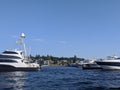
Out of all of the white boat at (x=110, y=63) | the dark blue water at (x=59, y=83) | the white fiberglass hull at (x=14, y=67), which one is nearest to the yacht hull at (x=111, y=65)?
the white boat at (x=110, y=63)

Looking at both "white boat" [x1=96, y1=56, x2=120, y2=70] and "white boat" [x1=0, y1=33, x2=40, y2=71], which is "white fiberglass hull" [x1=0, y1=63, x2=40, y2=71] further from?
"white boat" [x1=96, y1=56, x2=120, y2=70]

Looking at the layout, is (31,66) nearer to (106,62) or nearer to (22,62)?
(22,62)

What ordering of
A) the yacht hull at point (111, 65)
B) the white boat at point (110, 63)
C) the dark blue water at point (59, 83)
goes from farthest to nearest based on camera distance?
the white boat at point (110, 63) → the yacht hull at point (111, 65) → the dark blue water at point (59, 83)

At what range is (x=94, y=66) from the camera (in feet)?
552

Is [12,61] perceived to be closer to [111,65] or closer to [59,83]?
[111,65]

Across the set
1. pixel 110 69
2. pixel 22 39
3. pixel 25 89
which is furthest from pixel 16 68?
pixel 25 89

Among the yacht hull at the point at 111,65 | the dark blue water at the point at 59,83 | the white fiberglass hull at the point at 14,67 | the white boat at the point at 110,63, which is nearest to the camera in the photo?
the dark blue water at the point at 59,83

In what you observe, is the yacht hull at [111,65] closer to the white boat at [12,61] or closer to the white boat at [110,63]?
the white boat at [110,63]

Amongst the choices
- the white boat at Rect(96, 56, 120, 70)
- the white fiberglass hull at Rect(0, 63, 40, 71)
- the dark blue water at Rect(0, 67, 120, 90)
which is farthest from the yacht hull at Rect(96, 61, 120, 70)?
the dark blue water at Rect(0, 67, 120, 90)

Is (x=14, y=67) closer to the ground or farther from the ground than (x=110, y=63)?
closer to the ground

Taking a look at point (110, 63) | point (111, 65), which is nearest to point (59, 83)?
point (111, 65)

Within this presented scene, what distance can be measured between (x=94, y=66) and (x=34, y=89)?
426 ft

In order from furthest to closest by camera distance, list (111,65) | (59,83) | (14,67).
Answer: (111,65)
(14,67)
(59,83)

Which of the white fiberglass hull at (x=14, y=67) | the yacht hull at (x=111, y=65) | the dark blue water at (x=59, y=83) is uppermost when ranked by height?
the yacht hull at (x=111, y=65)
